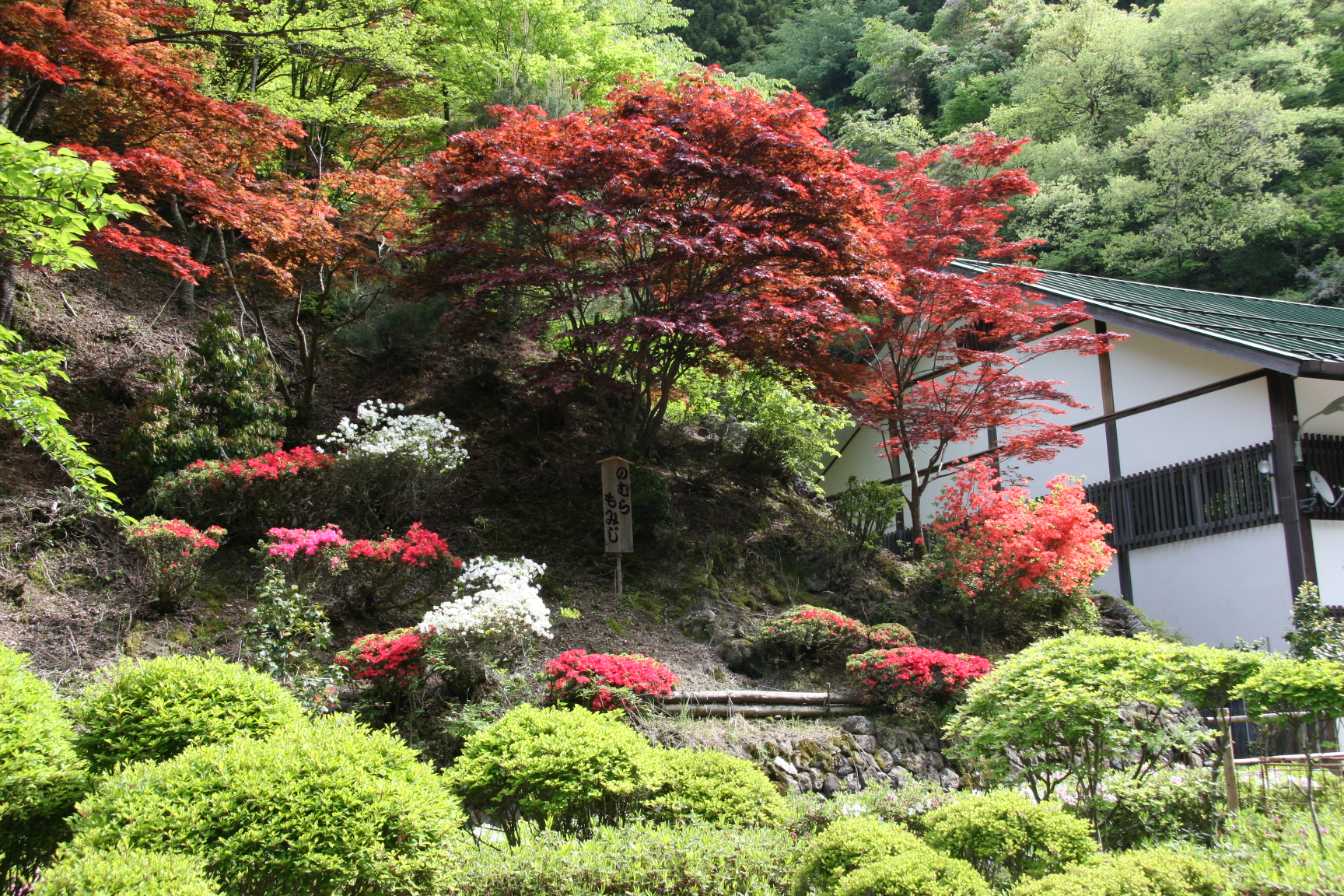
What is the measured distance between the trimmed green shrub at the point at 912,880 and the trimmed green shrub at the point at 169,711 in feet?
8.26

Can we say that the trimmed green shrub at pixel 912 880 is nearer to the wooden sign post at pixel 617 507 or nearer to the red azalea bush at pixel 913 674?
the red azalea bush at pixel 913 674

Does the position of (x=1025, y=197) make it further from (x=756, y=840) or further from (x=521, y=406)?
(x=756, y=840)

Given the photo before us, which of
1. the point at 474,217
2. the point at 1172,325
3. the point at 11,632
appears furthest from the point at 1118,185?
the point at 11,632

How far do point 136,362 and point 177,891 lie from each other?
934 cm

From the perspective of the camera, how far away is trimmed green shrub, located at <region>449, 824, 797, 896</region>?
11.3ft

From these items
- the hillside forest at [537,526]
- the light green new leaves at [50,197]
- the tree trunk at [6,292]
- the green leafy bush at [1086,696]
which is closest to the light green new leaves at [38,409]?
the hillside forest at [537,526]

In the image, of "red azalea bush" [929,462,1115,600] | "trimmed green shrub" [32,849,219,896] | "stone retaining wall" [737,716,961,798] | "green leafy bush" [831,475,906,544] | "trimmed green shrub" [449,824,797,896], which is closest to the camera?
"trimmed green shrub" [32,849,219,896]

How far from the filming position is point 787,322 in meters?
9.15

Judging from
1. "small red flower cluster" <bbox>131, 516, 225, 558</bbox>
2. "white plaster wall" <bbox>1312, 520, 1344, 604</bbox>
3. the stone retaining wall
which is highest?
"small red flower cluster" <bbox>131, 516, 225, 558</bbox>

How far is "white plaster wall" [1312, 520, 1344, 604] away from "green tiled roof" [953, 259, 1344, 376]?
6.23 feet

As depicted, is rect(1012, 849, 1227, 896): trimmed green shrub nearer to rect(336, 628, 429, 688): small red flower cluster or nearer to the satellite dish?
rect(336, 628, 429, 688): small red flower cluster

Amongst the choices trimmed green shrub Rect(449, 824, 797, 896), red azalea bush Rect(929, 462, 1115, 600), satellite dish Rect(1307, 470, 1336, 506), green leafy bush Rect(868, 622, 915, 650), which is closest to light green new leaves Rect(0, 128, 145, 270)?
trimmed green shrub Rect(449, 824, 797, 896)

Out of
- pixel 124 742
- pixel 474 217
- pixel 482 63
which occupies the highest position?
pixel 482 63

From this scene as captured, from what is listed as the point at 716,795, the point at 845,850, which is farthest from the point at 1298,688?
the point at 716,795
